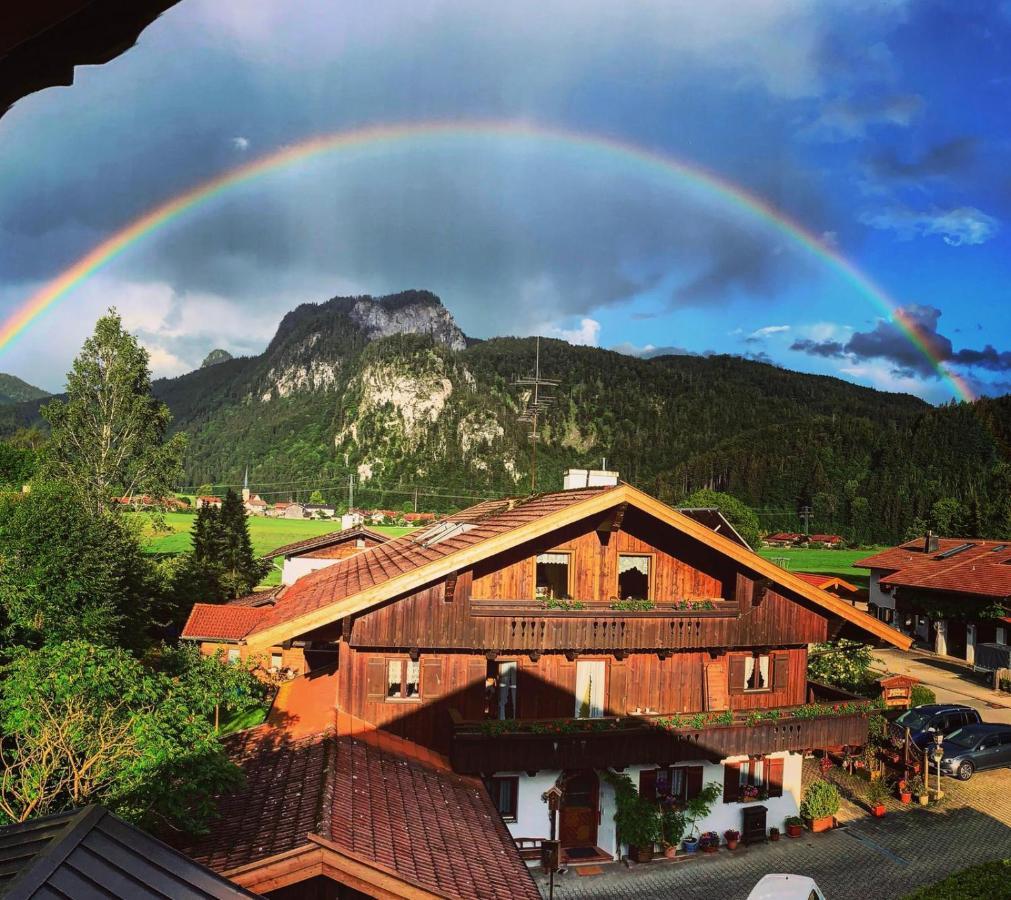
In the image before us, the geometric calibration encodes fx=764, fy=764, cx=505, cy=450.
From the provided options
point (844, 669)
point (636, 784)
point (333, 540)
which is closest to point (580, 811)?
point (636, 784)

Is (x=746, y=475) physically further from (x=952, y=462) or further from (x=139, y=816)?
(x=139, y=816)

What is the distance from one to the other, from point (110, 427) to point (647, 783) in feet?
116

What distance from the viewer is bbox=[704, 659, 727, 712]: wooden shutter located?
21.0 m

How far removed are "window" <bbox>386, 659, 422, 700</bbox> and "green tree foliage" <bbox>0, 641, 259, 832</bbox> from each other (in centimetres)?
658

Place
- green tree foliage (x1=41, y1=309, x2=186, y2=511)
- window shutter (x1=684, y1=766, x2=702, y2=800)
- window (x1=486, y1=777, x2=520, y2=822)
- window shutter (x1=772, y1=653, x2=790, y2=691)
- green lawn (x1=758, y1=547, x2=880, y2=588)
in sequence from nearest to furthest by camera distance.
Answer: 1. window (x1=486, y1=777, x2=520, y2=822)
2. window shutter (x1=684, y1=766, x2=702, y2=800)
3. window shutter (x1=772, y1=653, x2=790, y2=691)
4. green tree foliage (x1=41, y1=309, x2=186, y2=511)
5. green lawn (x1=758, y1=547, x2=880, y2=588)

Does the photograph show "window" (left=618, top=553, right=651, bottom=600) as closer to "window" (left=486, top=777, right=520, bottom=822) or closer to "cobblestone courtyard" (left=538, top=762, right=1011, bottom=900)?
"window" (left=486, top=777, right=520, bottom=822)

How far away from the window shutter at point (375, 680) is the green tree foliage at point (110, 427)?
29.3 metres

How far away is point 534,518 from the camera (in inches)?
741

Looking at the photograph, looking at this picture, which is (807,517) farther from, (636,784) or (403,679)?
(403,679)

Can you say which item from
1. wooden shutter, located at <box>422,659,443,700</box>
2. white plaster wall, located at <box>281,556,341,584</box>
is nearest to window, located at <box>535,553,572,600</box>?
wooden shutter, located at <box>422,659,443,700</box>

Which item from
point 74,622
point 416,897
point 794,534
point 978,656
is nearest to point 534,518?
point 416,897

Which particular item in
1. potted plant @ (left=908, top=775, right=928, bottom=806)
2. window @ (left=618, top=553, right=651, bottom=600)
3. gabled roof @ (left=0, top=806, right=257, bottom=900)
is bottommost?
potted plant @ (left=908, top=775, right=928, bottom=806)

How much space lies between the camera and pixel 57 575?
26125 millimetres

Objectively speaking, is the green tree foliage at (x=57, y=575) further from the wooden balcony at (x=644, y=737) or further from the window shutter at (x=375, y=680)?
the wooden balcony at (x=644, y=737)
